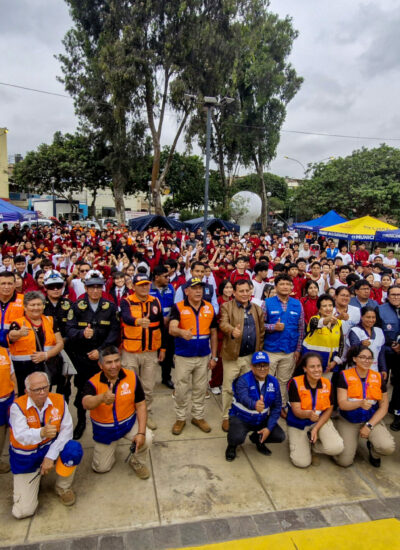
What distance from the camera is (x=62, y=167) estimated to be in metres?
29.5

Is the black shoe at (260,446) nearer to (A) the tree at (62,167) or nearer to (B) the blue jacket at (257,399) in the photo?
(B) the blue jacket at (257,399)

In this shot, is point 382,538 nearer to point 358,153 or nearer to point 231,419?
point 231,419

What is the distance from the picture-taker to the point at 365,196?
2430 cm

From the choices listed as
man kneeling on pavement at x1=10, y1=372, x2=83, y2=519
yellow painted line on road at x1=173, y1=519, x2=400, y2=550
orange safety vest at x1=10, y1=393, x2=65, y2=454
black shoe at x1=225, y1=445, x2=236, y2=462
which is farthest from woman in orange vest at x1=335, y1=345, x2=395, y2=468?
orange safety vest at x1=10, y1=393, x2=65, y2=454

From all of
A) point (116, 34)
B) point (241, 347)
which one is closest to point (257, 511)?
point (241, 347)

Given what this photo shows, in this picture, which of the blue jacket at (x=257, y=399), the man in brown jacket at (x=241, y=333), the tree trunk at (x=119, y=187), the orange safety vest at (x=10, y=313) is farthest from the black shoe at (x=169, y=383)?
the tree trunk at (x=119, y=187)

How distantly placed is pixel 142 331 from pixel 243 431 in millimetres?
1560

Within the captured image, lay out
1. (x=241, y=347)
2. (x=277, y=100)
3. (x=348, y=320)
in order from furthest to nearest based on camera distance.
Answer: (x=277, y=100), (x=348, y=320), (x=241, y=347)

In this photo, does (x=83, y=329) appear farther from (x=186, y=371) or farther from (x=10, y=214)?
(x=10, y=214)

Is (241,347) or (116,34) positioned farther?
(116,34)

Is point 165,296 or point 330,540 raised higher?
point 165,296

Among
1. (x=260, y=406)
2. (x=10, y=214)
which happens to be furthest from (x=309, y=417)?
(x=10, y=214)

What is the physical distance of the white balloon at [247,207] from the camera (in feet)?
102

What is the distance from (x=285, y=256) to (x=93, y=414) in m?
7.62
